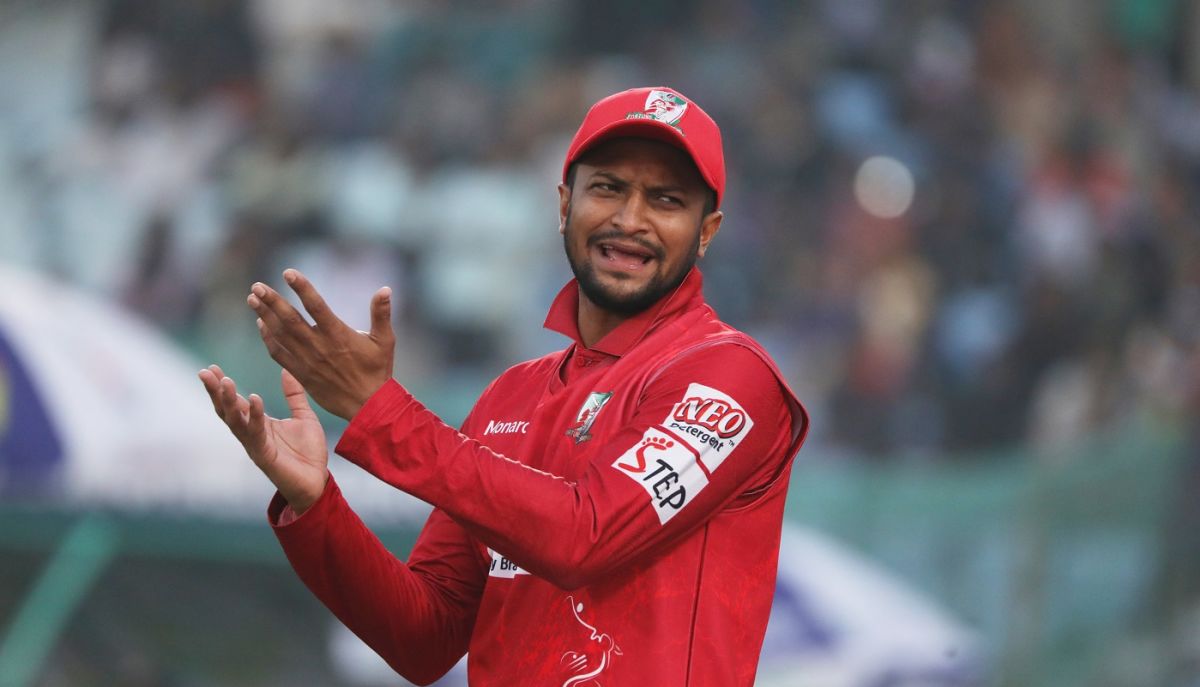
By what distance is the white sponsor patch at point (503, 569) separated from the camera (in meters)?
2.44

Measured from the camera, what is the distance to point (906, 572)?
6945 mm

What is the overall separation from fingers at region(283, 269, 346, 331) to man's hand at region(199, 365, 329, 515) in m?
0.16

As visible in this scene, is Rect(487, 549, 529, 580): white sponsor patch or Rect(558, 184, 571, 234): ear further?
Rect(558, 184, 571, 234): ear

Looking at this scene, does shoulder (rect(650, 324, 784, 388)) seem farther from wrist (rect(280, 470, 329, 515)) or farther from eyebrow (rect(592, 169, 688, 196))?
wrist (rect(280, 470, 329, 515))

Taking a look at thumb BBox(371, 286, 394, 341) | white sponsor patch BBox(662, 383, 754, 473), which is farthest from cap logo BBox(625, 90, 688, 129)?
thumb BBox(371, 286, 394, 341)

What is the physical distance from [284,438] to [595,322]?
0.57 m

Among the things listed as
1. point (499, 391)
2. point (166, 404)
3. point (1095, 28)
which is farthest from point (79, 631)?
point (1095, 28)

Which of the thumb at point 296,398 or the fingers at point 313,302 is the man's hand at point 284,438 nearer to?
the thumb at point 296,398

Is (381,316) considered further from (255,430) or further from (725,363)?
(725,363)

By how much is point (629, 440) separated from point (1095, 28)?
7.15 metres

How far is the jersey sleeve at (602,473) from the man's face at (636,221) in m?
0.21

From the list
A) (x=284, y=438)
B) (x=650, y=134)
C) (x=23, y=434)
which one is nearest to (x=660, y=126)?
(x=650, y=134)

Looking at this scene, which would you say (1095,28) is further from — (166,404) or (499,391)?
(499,391)

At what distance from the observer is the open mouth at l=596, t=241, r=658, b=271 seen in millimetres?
2516
